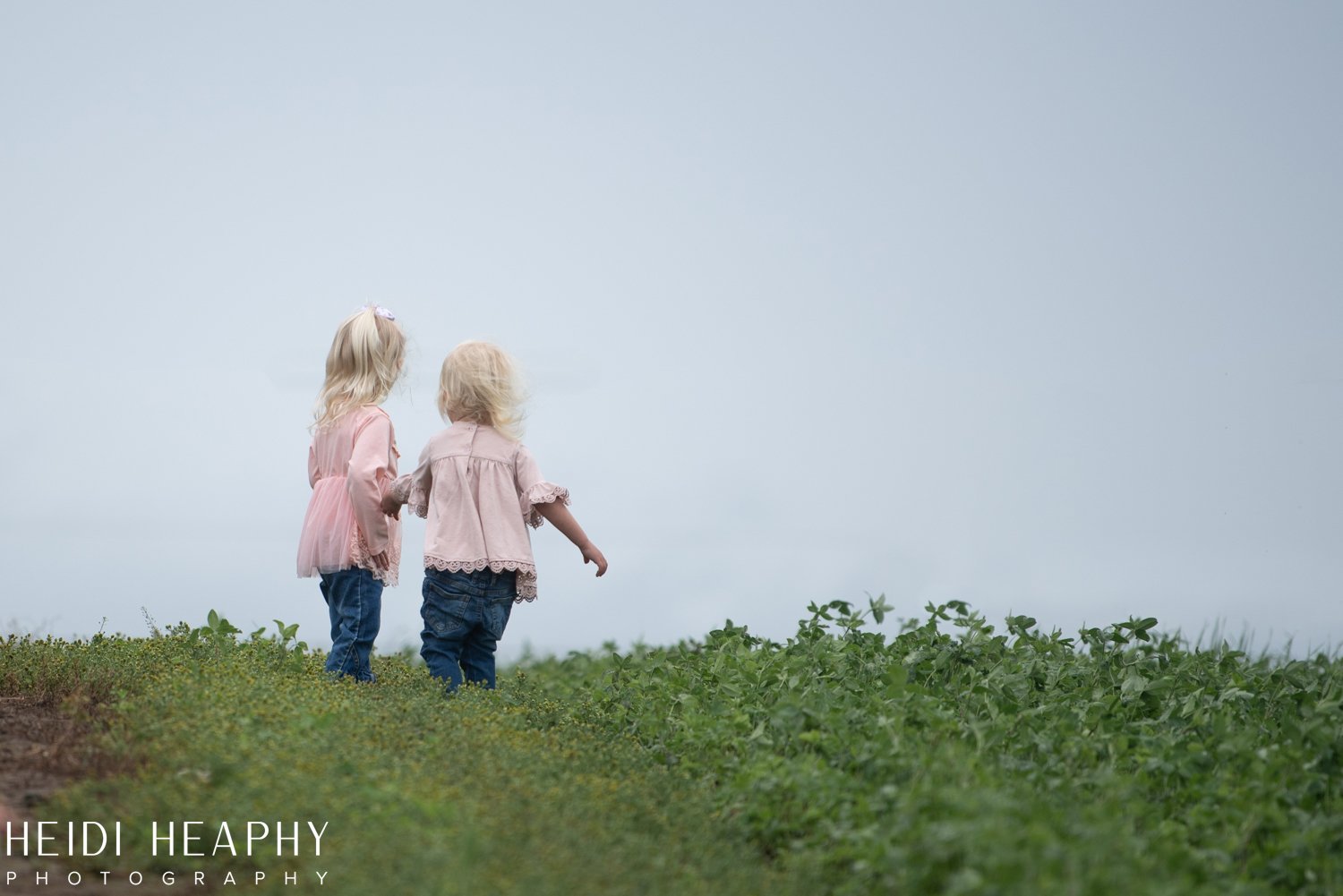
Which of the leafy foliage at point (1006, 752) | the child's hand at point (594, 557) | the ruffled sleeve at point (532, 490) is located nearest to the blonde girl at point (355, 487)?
the ruffled sleeve at point (532, 490)

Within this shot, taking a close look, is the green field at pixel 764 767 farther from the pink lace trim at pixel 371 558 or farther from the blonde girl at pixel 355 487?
the pink lace trim at pixel 371 558

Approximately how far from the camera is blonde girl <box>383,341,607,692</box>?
800 cm

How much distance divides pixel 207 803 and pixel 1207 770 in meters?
4.38

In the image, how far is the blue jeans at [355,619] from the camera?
826cm

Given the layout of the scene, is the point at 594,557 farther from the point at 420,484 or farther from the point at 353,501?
the point at 353,501

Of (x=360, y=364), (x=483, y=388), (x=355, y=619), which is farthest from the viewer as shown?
(x=360, y=364)

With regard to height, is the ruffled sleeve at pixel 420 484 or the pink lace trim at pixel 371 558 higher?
the ruffled sleeve at pixel 420 484

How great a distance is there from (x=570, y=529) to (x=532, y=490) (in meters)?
0.35

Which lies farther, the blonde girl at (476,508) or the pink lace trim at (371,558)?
the pink lace trim at (371,558)

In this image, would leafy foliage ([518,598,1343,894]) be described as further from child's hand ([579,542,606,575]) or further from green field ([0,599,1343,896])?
child's hand ([579,542,606,575])

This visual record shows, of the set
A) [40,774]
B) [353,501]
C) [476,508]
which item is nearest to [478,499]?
[476,508]

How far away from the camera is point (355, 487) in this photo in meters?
8.16

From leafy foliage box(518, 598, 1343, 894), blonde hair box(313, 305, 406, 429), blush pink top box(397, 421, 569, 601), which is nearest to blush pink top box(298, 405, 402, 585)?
blonde hair box(313, 305, 406, 429)

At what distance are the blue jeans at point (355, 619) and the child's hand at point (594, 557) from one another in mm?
1392
